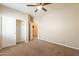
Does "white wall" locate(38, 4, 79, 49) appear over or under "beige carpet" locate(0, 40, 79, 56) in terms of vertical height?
over

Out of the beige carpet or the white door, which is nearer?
the beige carpet

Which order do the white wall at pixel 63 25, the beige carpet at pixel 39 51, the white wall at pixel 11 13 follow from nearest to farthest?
1. the beige carpet at pixel 39 51
2. the white wall at pixel 63 25
3. the white wall at pixel 11 13

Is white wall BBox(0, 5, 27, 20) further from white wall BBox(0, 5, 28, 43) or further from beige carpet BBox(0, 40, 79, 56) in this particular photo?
beige carpet BBox(0, 40, 79, 56)

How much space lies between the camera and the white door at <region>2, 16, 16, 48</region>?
4.43 meters

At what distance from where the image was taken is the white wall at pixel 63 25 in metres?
4.23

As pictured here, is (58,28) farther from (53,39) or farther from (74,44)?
(74,44)

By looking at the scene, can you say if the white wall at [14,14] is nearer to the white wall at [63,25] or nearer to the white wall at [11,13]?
the white wall at [11,13]

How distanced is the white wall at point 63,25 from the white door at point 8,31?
8.14 ft

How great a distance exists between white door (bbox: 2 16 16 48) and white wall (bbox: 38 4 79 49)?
2483mm

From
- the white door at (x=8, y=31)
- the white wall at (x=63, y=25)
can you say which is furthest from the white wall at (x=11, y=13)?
the white wall at (x=63, y=25)

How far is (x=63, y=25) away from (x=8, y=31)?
9.87 feet

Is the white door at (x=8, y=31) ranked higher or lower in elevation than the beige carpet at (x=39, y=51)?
higher

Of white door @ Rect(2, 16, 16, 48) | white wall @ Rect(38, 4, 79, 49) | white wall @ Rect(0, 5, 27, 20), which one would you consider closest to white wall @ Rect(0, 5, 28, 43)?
white wall @ Rect(0, 5, 27, 20)

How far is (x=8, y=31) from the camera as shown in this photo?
4688 mm
